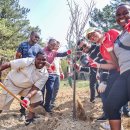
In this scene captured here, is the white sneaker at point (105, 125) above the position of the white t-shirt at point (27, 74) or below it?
below

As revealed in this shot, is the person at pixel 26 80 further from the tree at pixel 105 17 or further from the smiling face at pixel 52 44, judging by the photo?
the tree at pixel 105 17

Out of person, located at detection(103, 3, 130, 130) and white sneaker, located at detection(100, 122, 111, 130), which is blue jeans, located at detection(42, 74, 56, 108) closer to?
white sneaker, located at detection(100, 122, 111, 130)

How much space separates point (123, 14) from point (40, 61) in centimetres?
207

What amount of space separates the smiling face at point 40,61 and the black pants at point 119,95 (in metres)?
2.08

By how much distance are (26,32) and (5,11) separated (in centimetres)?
417

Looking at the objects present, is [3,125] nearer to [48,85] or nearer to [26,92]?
[26,92]

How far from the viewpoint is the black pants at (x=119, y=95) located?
331 centimetres

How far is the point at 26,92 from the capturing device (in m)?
5.66

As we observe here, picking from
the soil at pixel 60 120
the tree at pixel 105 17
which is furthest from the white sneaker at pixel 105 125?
the tree at pixel 105 17

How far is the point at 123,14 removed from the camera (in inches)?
140

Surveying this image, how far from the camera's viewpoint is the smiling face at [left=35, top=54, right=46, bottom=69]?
17.1 ft

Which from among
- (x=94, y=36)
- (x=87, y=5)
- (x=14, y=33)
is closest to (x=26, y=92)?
(x=94, y=36)

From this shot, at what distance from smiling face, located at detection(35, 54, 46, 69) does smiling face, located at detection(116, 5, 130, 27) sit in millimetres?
1945

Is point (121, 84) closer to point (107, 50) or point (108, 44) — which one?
point (107, 50)
